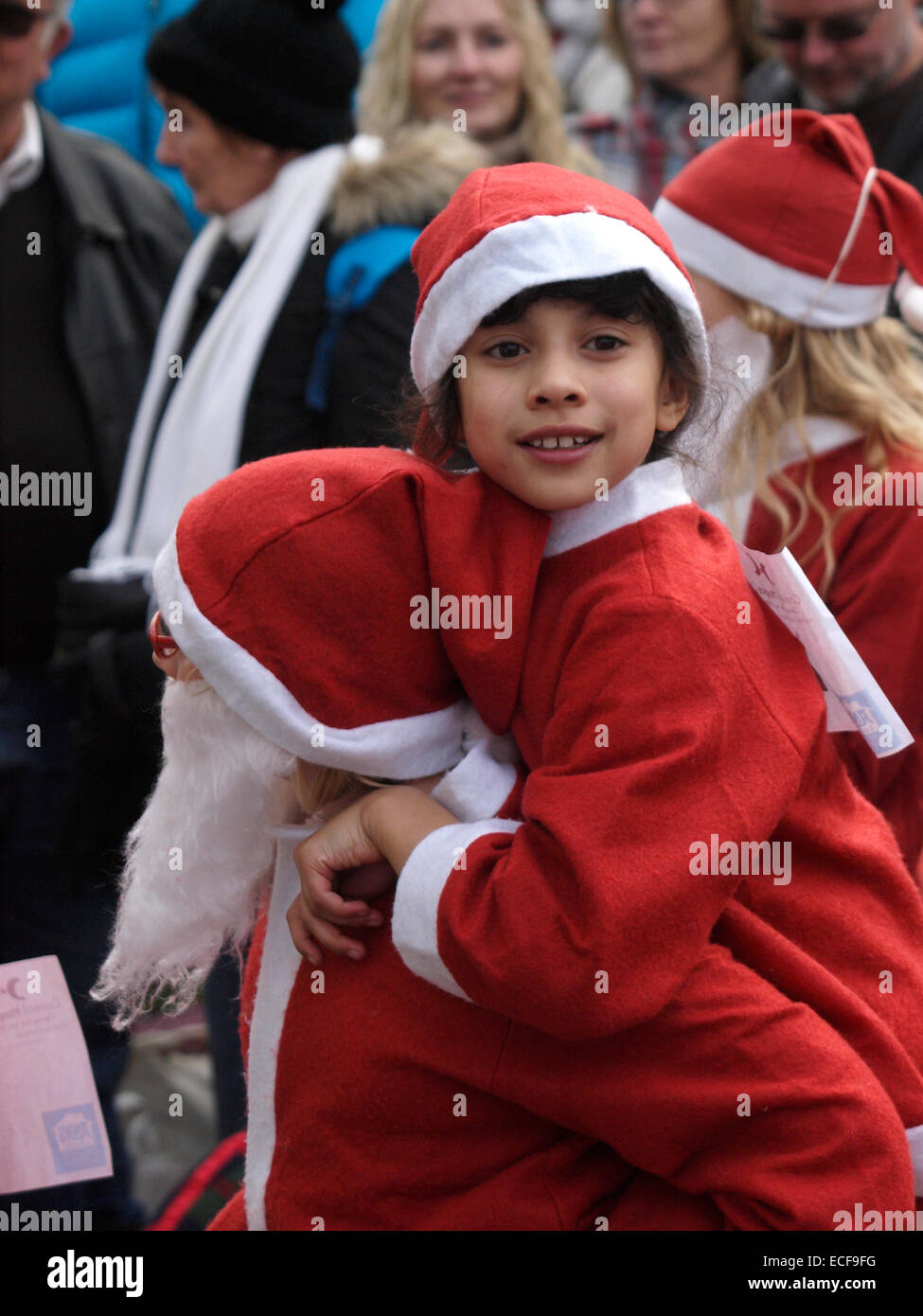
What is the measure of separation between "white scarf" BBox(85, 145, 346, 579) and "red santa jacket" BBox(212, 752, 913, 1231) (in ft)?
Result: 3.79

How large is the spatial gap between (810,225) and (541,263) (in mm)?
811

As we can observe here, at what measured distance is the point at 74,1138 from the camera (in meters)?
1.34

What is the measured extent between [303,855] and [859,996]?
51cm

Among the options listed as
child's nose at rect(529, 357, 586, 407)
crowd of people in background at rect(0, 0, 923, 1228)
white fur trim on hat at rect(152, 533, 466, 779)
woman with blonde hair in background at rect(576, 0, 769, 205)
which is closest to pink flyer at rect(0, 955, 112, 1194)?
white fur trim on hat at rect(152, 533, 466, 779)

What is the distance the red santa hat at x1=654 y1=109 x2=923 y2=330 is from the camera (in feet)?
6.02

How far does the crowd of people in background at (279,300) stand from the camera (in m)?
1.85

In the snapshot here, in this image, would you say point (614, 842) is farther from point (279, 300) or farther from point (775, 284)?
point (279, 300)

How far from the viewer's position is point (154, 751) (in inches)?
88.3

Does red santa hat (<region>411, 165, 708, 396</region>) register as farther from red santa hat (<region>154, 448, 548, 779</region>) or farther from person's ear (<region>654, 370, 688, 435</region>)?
red santa hat (<region>154, 448, 548, 779</region>)

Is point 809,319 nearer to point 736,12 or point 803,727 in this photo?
point 803,727

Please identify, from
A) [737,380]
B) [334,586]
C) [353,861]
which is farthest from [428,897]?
[737,380]

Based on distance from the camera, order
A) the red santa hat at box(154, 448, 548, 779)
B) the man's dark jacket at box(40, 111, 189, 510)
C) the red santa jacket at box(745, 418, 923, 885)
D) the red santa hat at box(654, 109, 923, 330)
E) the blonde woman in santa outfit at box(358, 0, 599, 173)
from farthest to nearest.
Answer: the blonde woman in santa outfit at box(358, 0, 599, 173) < the man's dark jacket at box(40, 111, 189, 510) < the red santa hat at box(654, 109, 923, 330) < the red santa jacket at box(745, 418, 923, 885) < the red santa hat at box(154, 448, 548, 779)

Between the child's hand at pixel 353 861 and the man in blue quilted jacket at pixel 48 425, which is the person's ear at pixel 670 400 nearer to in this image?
the child's hand at pixel 353 861
